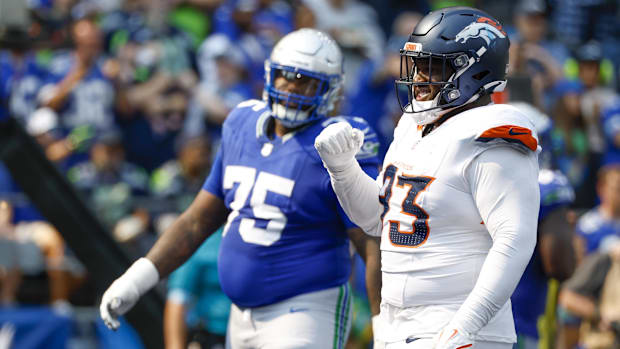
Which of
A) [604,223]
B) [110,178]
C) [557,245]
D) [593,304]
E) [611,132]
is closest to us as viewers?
[557,245]

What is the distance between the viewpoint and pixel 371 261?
3850 millimetres

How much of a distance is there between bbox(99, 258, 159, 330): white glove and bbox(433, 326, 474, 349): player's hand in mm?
1498

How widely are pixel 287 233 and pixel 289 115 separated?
0.48 meters

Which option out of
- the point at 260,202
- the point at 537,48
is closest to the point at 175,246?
the point at 260,202

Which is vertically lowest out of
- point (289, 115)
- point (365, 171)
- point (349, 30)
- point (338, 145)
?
point (349, 30)

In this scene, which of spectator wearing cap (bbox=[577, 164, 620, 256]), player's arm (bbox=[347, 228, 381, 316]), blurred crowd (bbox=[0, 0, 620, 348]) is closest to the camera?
player's arm (bbox=[347, 228, 381, 316])

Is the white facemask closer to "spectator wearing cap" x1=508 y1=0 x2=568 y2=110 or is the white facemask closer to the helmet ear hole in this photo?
the helmet ear hole

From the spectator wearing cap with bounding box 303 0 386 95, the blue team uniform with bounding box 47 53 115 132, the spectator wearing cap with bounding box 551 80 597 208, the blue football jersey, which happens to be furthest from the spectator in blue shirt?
the spectator wearing cap with bounding box 551 80 597 208

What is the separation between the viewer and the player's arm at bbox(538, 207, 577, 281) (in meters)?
4.52

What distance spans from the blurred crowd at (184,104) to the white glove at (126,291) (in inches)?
108

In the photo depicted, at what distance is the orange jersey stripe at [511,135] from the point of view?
3055mm

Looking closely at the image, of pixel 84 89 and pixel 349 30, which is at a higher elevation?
pixel 349 30

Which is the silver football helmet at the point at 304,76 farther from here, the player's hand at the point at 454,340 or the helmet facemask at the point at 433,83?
the player's hand at the point at 454,340

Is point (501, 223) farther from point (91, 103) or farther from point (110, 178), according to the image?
point (91, 103)
